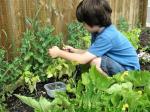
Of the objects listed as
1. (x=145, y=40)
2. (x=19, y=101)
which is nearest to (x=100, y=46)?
(x=19, y=101)

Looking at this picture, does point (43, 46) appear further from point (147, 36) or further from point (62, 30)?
point (147, 36)

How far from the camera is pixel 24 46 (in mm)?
4012

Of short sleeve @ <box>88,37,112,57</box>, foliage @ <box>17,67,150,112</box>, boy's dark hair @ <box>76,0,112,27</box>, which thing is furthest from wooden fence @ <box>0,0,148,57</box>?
foliage @ <box>17,67,150,112</box>

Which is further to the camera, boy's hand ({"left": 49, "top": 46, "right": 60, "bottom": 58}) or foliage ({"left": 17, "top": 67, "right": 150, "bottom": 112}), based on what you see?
boy's hand ({"left": 49, "top": 46, "right": 60, "bottom": 58})

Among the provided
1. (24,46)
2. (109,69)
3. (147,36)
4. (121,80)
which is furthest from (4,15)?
(147,36)

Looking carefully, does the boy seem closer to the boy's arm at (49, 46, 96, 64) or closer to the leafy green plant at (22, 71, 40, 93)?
the boy's arm at (49, 46, 96, 64)

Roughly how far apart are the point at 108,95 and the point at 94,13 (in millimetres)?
1772

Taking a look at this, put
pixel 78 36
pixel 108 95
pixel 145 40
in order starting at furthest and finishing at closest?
pixel 145 40 → pixel 78 36 → pixel 108 95

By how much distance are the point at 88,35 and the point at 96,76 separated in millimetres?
2912

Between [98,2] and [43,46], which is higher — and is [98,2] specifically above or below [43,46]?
above

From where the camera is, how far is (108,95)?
2.32m

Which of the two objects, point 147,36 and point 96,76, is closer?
point 96,76

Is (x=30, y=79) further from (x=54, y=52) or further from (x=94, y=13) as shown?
(x=94, y=13)

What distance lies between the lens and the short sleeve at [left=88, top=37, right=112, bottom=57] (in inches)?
156
